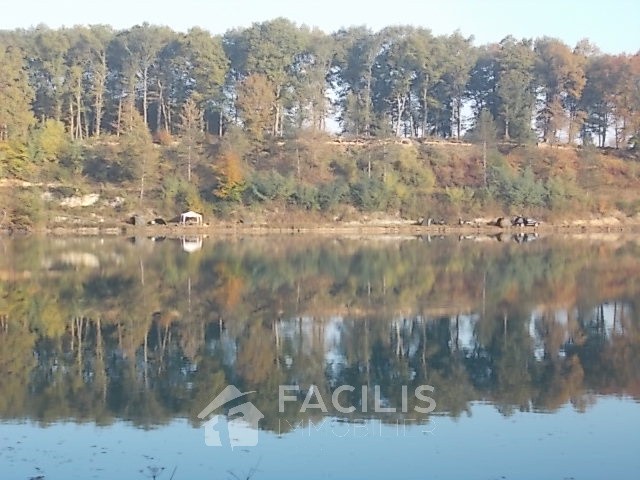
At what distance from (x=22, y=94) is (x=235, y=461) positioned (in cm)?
5679

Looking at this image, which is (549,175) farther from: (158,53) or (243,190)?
(158,53)

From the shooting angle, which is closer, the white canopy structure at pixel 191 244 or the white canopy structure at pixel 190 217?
the white canopy structure at pixel 191 244

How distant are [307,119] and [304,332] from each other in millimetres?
52903

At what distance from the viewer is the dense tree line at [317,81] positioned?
66812 millimetres

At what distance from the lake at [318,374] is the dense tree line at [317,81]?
136 feet

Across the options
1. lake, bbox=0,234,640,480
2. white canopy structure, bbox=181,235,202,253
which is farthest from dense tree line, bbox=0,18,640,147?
lake, bbox=0,234,640,480

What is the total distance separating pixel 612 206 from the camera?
58062 millimetres

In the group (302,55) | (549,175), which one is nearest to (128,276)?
(549,175)

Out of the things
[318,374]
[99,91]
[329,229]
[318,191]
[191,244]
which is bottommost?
[318,374]

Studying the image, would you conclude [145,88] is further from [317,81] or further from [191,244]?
[191,244]

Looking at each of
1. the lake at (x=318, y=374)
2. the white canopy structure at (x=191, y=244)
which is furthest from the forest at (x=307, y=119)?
the lake at (x=318, y=374)

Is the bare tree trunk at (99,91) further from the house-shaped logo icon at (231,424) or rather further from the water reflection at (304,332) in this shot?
the house-shaped logo icon at (231,424)

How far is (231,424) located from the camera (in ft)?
33.6

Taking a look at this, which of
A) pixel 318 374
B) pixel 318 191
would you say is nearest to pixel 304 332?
pixel 318 374
